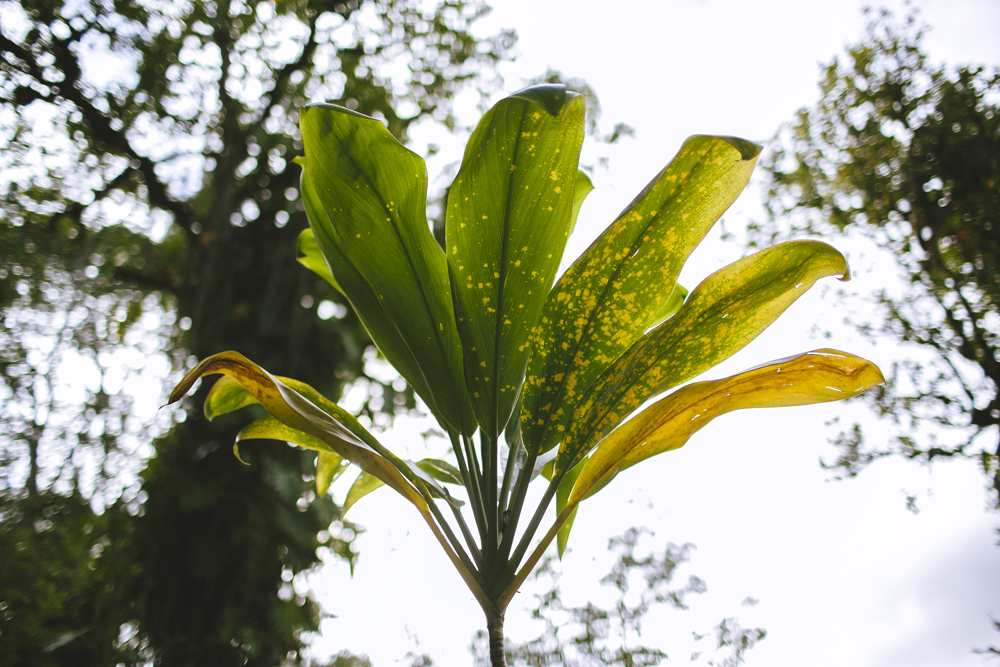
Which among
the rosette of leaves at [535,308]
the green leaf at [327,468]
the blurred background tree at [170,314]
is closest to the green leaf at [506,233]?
the rosette of leaves at [535,308]

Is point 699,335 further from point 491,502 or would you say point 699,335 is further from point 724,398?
point 491,502

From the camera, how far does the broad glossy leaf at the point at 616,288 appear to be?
21.3 inches

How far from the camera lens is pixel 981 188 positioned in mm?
1565

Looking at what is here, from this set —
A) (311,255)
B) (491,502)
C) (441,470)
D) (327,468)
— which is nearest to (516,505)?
(491,502)

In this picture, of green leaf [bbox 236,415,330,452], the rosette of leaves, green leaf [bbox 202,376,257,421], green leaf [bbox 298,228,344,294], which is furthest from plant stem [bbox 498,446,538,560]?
green leaf [bbox 298,228,344,294]

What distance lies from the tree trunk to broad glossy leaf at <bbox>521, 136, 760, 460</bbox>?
0.62 ft

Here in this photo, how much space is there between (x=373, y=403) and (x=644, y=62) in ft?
5.25

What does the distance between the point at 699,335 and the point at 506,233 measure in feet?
0.83

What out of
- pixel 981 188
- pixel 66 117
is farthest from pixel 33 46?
pixel 981 188

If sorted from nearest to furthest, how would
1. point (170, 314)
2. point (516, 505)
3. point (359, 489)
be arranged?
point (516, 505)
point (359, 489)
point (170, 314)

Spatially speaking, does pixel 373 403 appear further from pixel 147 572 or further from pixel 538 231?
pixel 538 231

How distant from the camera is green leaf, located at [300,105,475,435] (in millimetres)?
567

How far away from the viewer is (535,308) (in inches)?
22.9

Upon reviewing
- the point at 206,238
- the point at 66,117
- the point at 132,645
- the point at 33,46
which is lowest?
the point at 132,645
